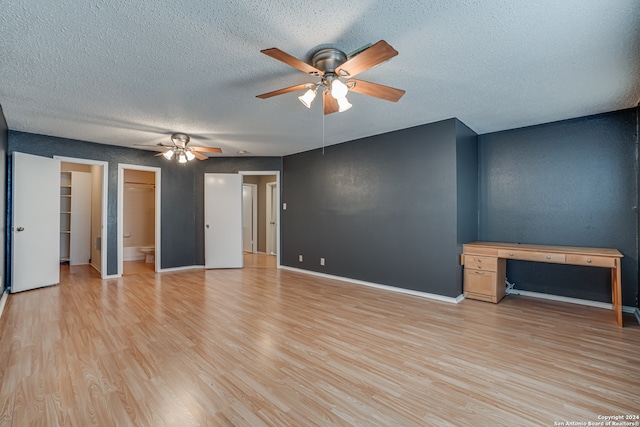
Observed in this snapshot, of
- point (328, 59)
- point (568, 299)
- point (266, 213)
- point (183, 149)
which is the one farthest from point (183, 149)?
point (568, 299)

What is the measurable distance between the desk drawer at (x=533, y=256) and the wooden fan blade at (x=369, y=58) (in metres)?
2.90

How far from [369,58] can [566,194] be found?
3.54 metres

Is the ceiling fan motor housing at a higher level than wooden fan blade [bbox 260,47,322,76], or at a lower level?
higher

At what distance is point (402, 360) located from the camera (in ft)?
7.61

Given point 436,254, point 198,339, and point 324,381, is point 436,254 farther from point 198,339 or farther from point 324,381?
point 198,339

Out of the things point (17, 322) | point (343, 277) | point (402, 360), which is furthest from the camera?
point (343, 277)

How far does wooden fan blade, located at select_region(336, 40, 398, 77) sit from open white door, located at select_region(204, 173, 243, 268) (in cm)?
460

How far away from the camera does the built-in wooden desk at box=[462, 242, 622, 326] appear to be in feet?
10.6

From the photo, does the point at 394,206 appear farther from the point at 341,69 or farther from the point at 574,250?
the point at 341,69

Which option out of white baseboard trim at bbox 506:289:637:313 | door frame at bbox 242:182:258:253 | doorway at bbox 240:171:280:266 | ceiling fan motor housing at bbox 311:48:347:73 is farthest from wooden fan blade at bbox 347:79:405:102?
door frame at bbox 242:182:258:253

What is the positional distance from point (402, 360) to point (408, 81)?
7.91 feet

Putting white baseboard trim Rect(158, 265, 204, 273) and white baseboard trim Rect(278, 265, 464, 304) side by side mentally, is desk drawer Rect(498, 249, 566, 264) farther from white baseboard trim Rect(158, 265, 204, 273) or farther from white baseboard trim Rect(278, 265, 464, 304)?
white baseboard trim Rect(158, 265, 204, 273)

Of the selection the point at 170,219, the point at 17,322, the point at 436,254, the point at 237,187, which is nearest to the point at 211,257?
the point at 170,219

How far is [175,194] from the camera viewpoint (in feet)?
20.0
